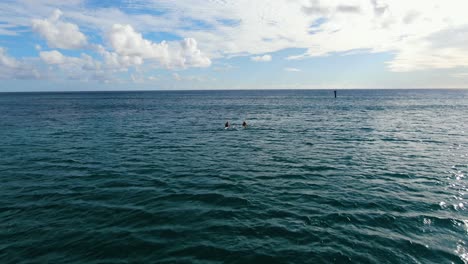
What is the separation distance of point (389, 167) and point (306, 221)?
1402cm

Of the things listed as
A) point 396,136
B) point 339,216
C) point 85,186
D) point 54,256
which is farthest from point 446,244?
point 396,136

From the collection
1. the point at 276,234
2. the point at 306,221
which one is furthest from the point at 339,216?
the point at 276,234

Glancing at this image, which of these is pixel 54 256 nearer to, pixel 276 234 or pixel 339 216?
pixel 276 234

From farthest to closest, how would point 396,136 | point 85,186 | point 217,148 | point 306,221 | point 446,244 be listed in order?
1. point 396,136
2. point 217,148
3. point 85,186
4. point 306,221
5. point 446,244

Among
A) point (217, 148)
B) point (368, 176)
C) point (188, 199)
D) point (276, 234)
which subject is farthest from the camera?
point (217, 148)

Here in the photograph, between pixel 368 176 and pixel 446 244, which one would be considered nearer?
pixel 446 244

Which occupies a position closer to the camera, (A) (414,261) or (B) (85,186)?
(A) (414,261)

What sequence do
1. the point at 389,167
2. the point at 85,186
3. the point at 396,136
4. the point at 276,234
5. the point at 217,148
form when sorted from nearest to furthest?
the point at 276,234, the point at 85,186, the point at 389,167, the point at 217,148, the point at 396,136

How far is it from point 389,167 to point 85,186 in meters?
25.5

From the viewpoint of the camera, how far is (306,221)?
14969 millimetres

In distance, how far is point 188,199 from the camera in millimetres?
17891

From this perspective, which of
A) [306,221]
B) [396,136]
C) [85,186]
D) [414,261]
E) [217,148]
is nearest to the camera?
[414,261]

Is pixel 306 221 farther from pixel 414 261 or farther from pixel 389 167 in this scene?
pixel 389 167

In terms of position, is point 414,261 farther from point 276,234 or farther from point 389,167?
point 389,167
